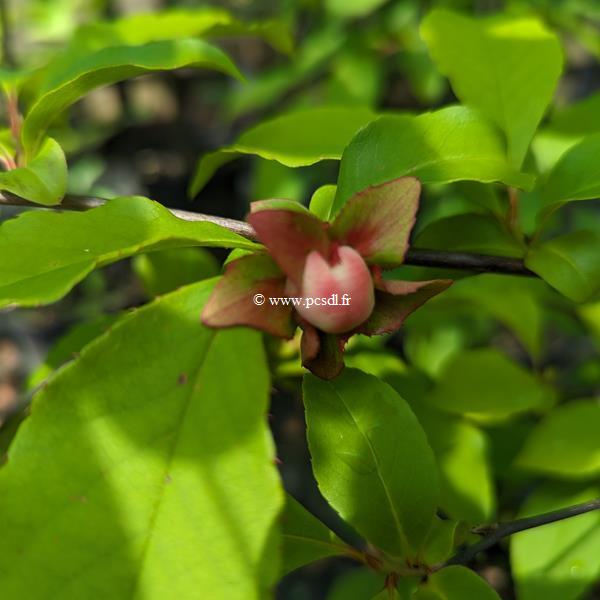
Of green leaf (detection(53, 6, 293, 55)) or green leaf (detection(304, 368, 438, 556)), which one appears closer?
green leaf (detection(304, 368, 438, 556))

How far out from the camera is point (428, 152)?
58 cm

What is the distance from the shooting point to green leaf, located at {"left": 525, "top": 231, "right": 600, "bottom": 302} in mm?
582

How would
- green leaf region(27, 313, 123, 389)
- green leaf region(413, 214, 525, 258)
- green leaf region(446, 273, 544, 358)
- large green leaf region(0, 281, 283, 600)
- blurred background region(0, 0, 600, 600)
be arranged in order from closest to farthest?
large green leaf region(0, 281, 283, 600) → green leaf region(413, 214, 525, 258) → green leaf region(27, 313, 123, 389) → blurred background region(0, 0, 600, 600) → green leaf region(446, 273, 544, 358)

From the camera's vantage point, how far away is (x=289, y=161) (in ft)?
2.12

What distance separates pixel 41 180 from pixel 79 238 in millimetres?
95

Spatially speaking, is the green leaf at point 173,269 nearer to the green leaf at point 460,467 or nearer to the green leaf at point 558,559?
the green leaf at point 460,467

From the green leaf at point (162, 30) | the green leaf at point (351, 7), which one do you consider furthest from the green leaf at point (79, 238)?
the green leaf at point (351, 7)

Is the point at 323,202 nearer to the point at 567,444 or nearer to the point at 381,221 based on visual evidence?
the point at 381,221

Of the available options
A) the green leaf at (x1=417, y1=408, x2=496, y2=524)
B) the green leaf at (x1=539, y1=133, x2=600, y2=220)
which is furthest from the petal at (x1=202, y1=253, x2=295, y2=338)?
the green leaf at (x1=417, y1=408, x2=496, y2=524)

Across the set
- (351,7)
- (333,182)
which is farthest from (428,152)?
(333,182)

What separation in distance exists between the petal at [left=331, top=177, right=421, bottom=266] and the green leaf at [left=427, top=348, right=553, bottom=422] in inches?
16.2

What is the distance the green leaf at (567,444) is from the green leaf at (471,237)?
10.6 inches

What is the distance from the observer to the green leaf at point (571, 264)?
0.58m

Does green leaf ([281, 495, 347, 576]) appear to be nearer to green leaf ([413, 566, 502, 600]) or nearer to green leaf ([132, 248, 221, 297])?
green leaf ([413, 566, 502, 600])
